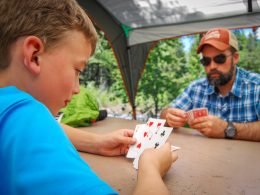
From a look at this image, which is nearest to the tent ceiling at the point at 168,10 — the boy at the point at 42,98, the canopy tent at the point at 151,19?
the canopy tent at the point at 151,19

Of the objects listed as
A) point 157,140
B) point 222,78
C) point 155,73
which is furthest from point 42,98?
point 155,73

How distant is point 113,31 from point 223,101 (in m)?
1.86

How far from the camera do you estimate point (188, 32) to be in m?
3.16

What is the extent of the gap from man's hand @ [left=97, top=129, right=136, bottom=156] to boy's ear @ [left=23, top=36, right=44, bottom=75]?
2.06 ft

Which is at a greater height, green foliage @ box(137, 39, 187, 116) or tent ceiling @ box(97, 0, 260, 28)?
tent ceiling @ box(97, 0, 260, 28)

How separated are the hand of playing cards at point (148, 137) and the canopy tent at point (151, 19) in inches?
71.5

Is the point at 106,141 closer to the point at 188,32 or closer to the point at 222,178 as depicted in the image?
the point at 222,178

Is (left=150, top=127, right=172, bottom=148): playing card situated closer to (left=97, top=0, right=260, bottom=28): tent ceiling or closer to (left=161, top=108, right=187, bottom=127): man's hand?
(left=161, top=108, right=187, bottom=127): man's hand

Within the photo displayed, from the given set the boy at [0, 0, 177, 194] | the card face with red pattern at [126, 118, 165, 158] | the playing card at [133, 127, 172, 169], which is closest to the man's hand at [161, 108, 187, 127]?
the card face with red pattern at [126, 118, 165, 158]

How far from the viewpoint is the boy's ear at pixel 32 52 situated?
57 centimetres

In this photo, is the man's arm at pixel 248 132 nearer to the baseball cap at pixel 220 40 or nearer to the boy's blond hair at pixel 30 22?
the baseball cap at pixel 220 40

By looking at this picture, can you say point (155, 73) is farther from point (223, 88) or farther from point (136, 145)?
point (136, 145)

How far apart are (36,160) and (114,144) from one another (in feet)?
2.55

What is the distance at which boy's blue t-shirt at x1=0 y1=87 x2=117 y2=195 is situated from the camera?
1.33 ft
